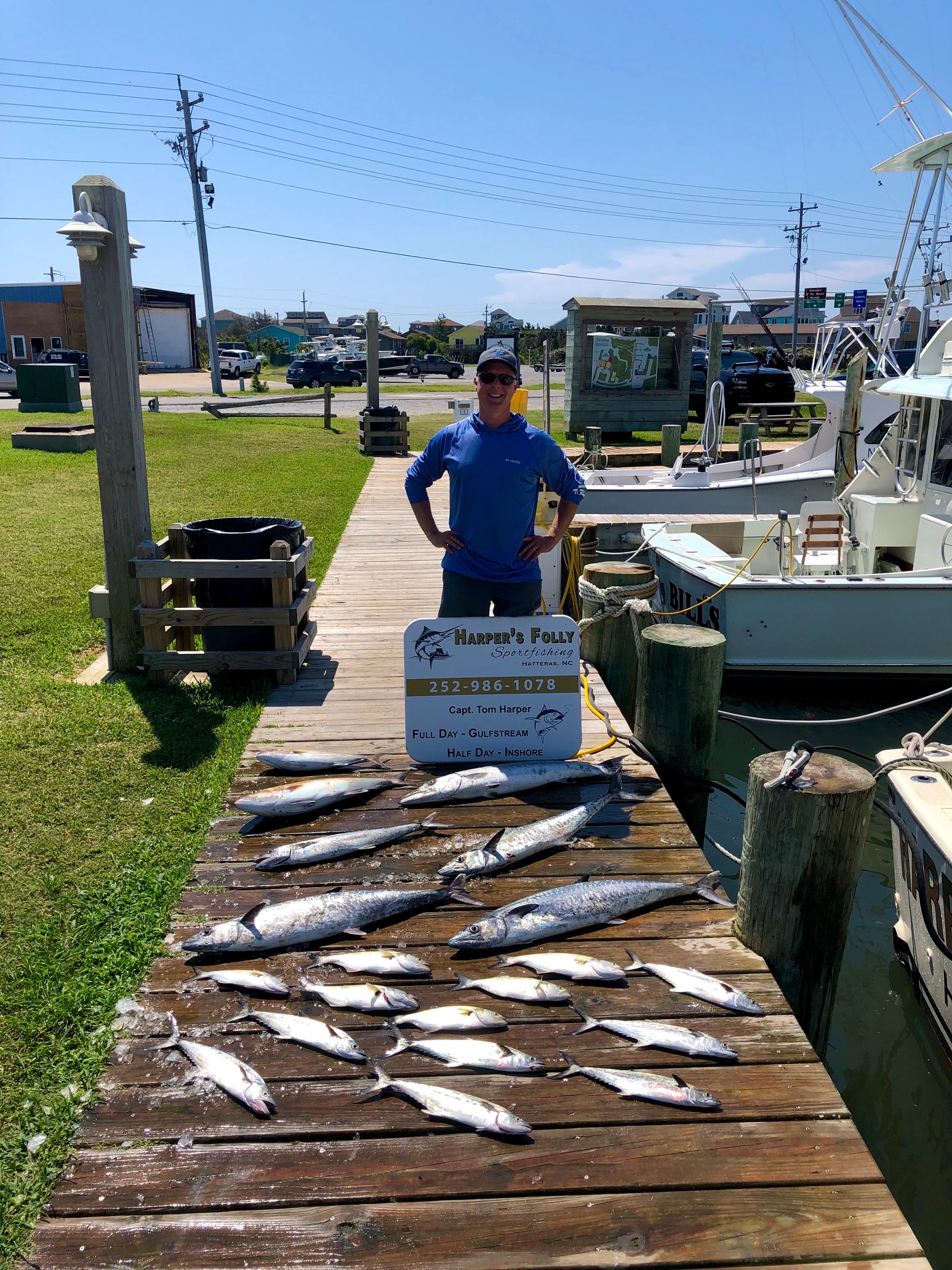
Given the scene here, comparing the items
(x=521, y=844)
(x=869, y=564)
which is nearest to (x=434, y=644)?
(x=521, y=844)

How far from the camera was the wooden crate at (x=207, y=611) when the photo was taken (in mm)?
5840

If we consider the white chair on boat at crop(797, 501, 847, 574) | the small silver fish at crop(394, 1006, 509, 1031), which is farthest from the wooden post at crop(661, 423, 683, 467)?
the small silver fish at crop(394, 1006, 509, 1031)

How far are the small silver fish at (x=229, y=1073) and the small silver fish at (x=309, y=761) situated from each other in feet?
6.11

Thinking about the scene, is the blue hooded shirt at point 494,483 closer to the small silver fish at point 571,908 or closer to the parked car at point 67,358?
the small silver fish at point 571,908

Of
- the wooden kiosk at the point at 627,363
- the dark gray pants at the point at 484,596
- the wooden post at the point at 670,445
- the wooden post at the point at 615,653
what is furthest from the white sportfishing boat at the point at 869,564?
the wooden kiosk at the point at 627,363

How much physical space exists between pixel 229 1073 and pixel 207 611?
3677 mm

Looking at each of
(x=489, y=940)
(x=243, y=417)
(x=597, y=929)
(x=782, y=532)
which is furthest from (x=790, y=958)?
(x=243, y=417)

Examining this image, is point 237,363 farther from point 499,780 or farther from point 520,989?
point 520,989

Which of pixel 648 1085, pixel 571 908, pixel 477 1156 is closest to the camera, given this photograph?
pixel 477 1156

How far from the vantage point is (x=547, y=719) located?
4660 millimetres

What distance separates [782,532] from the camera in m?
8.95

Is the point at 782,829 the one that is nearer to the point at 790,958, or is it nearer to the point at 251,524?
the point at 790,958

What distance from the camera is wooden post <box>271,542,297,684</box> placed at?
5.85 meters

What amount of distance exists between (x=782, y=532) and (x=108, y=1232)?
8121 millimetres
